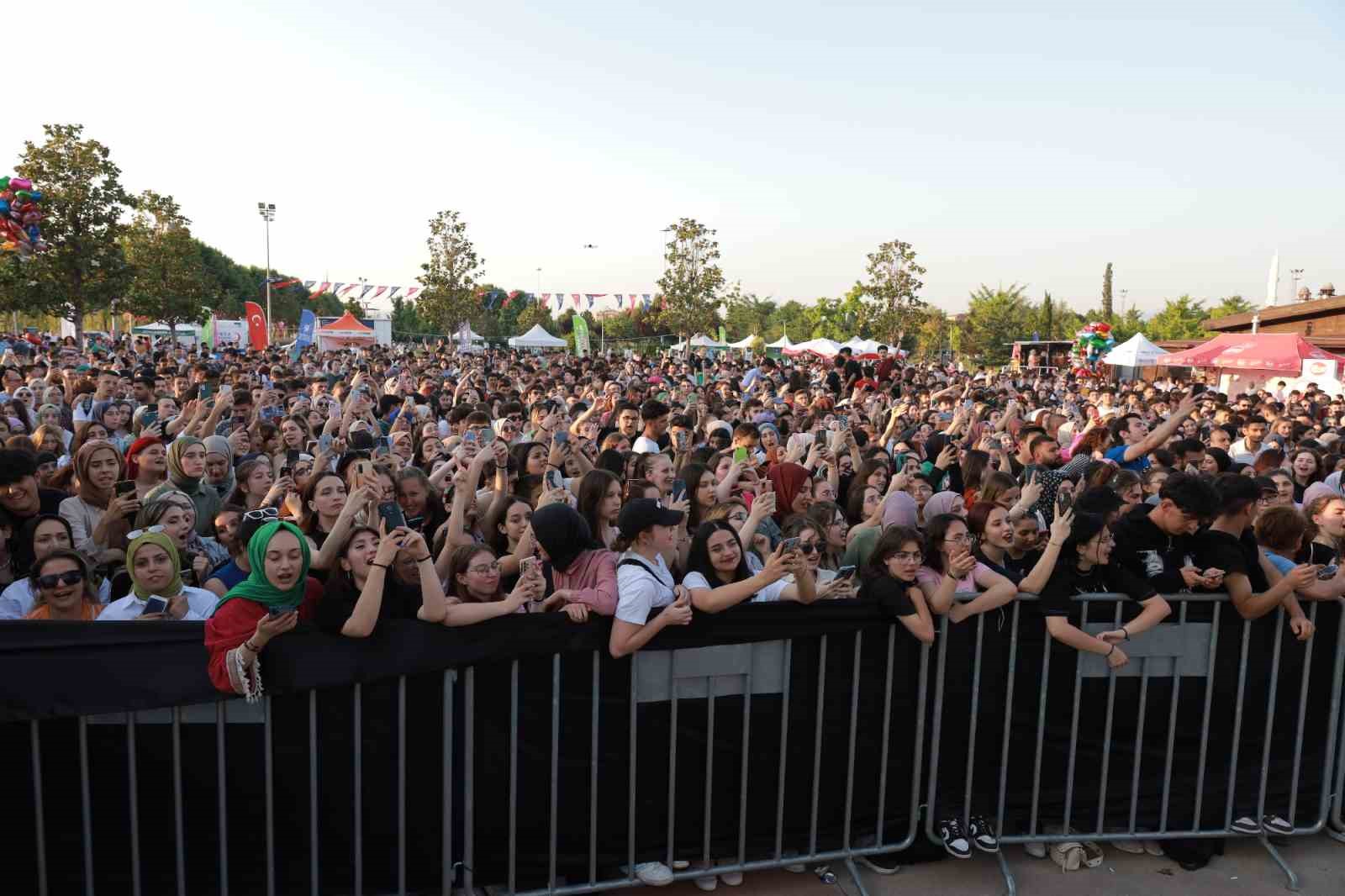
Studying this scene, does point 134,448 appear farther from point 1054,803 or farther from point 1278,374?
point 1278,374

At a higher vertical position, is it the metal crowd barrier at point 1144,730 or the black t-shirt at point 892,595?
the black t-shirt at point 892,595

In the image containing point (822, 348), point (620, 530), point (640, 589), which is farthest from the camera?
point (822, 348)

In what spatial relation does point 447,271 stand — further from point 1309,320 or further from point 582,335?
point 1309,320

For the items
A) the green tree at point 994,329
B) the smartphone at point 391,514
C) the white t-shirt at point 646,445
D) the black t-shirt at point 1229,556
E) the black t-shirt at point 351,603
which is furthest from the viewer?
the green tree at point 994,329

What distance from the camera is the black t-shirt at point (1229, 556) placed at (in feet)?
13.1

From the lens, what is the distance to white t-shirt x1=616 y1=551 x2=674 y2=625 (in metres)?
3.45

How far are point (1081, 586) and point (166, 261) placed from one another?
1548 inches

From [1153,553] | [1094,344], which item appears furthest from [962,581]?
[1094,344]

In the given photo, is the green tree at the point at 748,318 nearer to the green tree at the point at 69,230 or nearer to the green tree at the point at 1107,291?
the green tree at the point at 1107,291

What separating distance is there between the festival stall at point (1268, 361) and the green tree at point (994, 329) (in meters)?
38.8

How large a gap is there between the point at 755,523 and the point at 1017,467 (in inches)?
204

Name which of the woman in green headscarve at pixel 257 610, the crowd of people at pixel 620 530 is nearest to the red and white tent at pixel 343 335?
the crowd of people at pixel 620 530

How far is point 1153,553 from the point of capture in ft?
13.3

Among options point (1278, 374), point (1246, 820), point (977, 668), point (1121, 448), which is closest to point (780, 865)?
point (977, 668)
